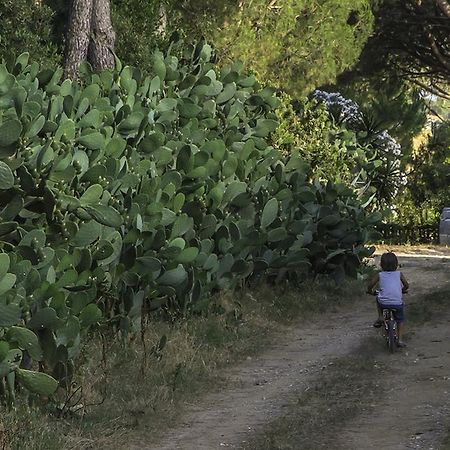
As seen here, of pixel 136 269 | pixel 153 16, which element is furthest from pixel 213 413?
pixel 153 16

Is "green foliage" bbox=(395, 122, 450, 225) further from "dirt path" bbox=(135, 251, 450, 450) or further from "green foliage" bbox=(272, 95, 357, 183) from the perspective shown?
"dirt path" bbox=(135, 251, 450, 450)

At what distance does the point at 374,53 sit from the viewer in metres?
30.3

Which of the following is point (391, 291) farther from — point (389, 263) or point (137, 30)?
point (137, 30)

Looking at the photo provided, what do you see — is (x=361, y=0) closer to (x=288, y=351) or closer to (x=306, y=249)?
(x=306, y=249)

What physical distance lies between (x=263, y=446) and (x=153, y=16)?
954 centimetres

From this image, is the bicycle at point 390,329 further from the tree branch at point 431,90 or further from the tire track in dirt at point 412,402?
the tree branch at point 431,90

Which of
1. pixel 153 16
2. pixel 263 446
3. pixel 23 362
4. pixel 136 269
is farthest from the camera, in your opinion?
pixel 153 16

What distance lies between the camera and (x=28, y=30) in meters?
14.0

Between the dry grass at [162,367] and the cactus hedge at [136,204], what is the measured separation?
0.97ft

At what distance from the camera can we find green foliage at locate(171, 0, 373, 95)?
18484 millimetres

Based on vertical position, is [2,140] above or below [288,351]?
above

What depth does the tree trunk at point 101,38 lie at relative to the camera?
13.7 meters

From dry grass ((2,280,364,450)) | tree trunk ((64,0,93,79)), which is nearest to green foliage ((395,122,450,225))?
dry grass ((2,280,364,450))

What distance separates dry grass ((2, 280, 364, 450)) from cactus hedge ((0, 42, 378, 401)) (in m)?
0.29
